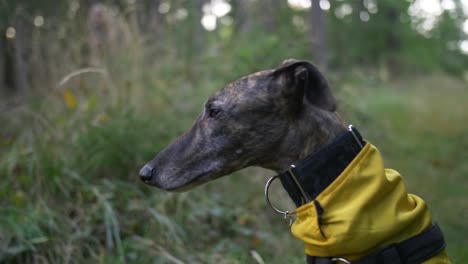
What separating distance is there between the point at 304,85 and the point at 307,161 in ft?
1.14

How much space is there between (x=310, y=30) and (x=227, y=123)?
512 cm

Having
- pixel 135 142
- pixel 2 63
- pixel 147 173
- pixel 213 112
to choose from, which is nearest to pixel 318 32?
pixel 135 142

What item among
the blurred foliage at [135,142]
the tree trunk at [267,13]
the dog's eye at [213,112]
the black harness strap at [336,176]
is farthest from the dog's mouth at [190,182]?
the tree trunk at [267,13]

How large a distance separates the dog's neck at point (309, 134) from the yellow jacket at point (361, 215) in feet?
0.59

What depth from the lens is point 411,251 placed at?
2139 millimetres

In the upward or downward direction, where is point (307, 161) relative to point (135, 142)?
upward

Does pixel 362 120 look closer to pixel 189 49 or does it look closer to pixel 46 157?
pixel 189 49

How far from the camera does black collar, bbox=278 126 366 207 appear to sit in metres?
2.19

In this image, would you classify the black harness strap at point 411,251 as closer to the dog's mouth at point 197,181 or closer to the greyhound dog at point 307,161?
the greyhound dog at point 307,161

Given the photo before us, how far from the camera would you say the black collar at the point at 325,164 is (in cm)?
219

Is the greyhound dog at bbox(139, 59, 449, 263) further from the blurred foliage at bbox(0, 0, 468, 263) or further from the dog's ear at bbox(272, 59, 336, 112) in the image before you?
the blurred foliage at bbox(0, 0, 468, 263)

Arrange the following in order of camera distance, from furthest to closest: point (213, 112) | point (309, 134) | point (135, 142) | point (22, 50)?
point (22, 50) < point (135, 142) < point (213, 112) < point (309, 134)

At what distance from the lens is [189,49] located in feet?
21.2

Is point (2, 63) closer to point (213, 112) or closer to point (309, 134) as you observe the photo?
point (213, 112)
